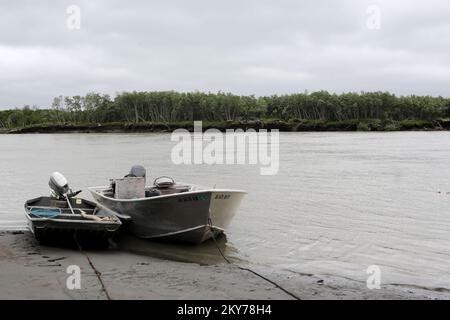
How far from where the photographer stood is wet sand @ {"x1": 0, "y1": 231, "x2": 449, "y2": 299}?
29.6 feet

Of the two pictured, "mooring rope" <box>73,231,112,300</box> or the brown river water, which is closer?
"mooring rope" <box>73,231,112,300</box>

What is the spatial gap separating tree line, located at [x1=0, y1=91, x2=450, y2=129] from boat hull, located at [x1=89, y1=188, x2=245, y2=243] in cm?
13930

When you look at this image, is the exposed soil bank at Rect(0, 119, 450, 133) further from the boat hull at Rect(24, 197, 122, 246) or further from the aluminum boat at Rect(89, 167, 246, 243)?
the boat hull at Rect(24, 197, 122, 246)

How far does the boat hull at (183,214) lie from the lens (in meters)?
13.4

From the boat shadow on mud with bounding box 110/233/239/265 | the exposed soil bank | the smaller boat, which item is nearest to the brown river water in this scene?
the boat shadow on mud with bounding box 110/233/239/265

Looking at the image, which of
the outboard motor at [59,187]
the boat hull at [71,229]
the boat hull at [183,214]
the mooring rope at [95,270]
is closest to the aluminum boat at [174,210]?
the boat hull at [183,214]

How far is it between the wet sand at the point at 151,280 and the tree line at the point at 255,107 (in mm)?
141703

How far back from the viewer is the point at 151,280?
33.0ft

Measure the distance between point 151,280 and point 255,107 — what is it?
519 ft

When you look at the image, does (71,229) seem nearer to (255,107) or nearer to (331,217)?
(331,217)

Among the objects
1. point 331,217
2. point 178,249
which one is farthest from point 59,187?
point 331,217

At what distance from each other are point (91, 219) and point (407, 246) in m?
8.31

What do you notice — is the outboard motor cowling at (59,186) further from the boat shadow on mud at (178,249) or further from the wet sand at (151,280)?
the wet sand at (151,280)
